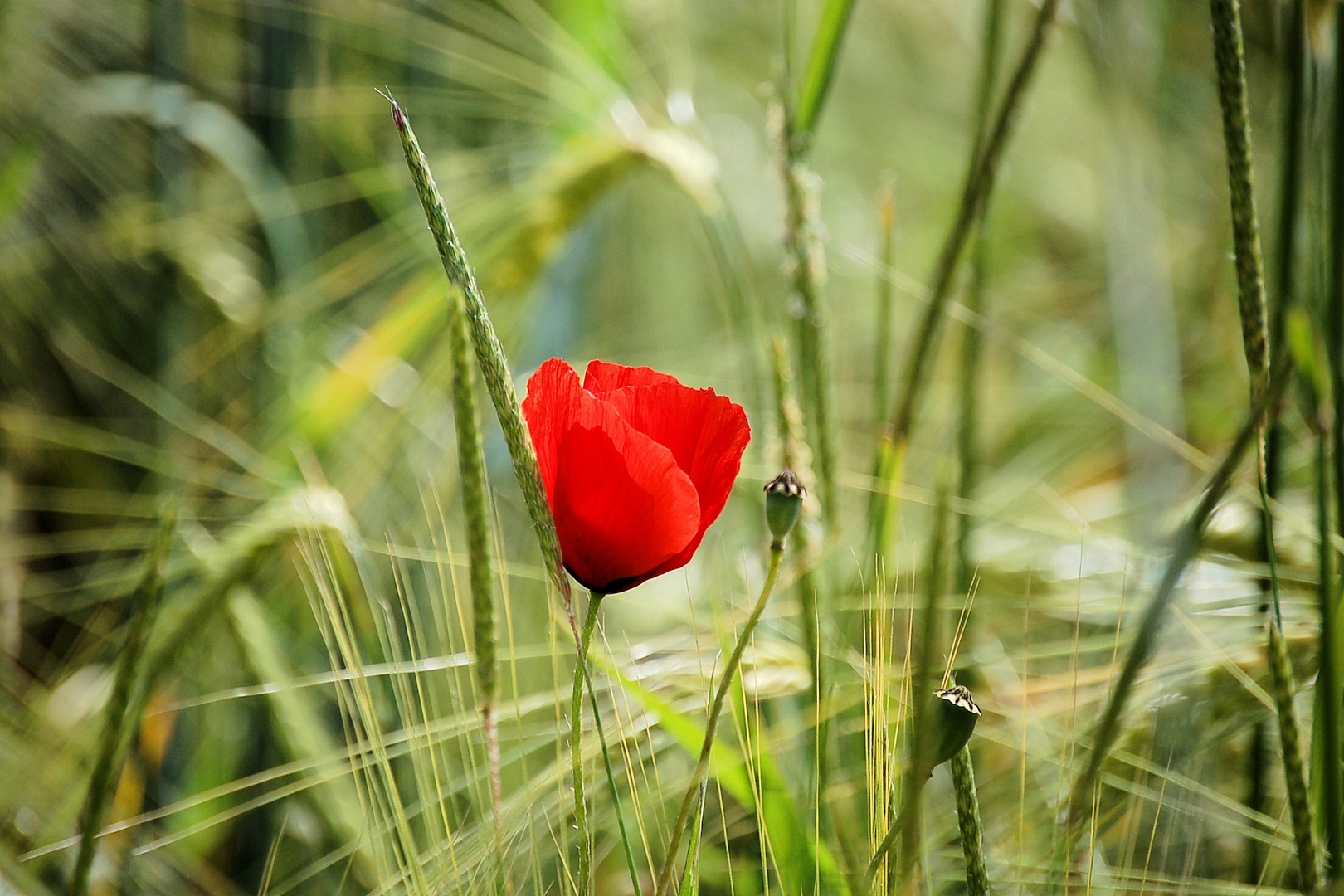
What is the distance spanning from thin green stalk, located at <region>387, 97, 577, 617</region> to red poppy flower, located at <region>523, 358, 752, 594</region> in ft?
0.06

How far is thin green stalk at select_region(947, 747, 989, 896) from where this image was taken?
0.53 ft

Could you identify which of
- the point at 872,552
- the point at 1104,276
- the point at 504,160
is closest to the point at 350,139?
the point at 504,160

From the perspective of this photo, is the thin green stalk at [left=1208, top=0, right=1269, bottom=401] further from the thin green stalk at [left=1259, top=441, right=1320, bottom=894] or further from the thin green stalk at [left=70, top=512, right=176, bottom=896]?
the thin green stalk at [left=70, top=512, right=176, bottom=896]

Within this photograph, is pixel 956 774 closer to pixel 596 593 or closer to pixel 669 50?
pixel 596 593

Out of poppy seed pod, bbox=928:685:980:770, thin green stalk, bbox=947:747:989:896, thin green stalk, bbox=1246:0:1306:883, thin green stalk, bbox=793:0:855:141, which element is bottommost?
thin green stalk, bbox=947:747:989:896

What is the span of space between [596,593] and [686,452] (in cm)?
4

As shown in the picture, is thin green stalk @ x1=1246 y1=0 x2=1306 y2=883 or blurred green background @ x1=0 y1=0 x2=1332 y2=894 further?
blurred green background @ x1=0 y1=0 x2=1332 y2=894

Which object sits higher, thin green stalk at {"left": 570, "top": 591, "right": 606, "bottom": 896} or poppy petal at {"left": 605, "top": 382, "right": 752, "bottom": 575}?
poppy petal at {"left": 605, "top": 382, "right": 752, "bottom": 575}

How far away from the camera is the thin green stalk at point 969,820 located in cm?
16

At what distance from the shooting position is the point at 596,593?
0.60ft

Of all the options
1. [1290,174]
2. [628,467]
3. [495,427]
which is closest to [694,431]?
[628,467]

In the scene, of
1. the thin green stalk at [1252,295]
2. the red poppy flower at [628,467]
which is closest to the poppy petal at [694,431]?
the red poppy flower at [628,467]

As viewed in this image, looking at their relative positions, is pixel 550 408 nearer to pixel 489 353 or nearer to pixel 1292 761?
pixel 489 353

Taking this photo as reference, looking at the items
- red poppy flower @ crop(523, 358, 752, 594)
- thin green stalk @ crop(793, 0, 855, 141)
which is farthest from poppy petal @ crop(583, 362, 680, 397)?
thin green stalk @ crop(793, 0, 855, 141)
